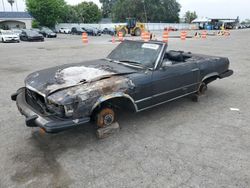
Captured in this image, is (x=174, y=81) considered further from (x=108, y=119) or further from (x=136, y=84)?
(x=108, y=119)

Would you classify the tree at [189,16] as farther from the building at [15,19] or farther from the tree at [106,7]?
the building at [15,19]

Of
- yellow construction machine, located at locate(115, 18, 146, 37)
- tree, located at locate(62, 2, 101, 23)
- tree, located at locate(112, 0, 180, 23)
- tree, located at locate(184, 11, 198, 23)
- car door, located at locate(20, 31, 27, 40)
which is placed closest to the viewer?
car door, located at locate(20, 31, 27, 40)

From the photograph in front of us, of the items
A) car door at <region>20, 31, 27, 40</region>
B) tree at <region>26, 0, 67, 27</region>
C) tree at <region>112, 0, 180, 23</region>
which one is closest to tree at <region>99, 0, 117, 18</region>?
tree at <region>112, 0, 180, 23</region>

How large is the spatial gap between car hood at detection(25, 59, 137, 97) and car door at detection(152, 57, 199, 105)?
517 millimetres

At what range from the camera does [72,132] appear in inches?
149

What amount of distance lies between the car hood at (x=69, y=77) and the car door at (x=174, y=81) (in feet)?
1.70

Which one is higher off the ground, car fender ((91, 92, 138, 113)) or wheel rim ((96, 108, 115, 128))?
car fender ((91, 92, 138, 113))

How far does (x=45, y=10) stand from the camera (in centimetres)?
4419

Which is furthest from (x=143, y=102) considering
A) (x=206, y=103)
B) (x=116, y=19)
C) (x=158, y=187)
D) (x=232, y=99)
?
(x=116, y=19)

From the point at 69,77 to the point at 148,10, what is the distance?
2944 inches

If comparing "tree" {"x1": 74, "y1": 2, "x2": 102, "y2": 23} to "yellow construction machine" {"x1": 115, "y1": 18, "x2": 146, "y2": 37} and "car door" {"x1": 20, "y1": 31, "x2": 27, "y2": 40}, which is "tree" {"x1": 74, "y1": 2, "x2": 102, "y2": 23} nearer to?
"yellow construction machine" {"x1": 115, "y1": 18, "x2": 146, "y2": 37}

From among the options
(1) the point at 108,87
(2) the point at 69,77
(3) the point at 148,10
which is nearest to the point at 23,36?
(2) the point at 69,77

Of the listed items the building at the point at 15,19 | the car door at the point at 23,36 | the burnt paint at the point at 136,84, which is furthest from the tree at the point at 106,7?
the burnt paint at the point at 136,84

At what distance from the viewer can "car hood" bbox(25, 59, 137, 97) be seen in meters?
3.25
